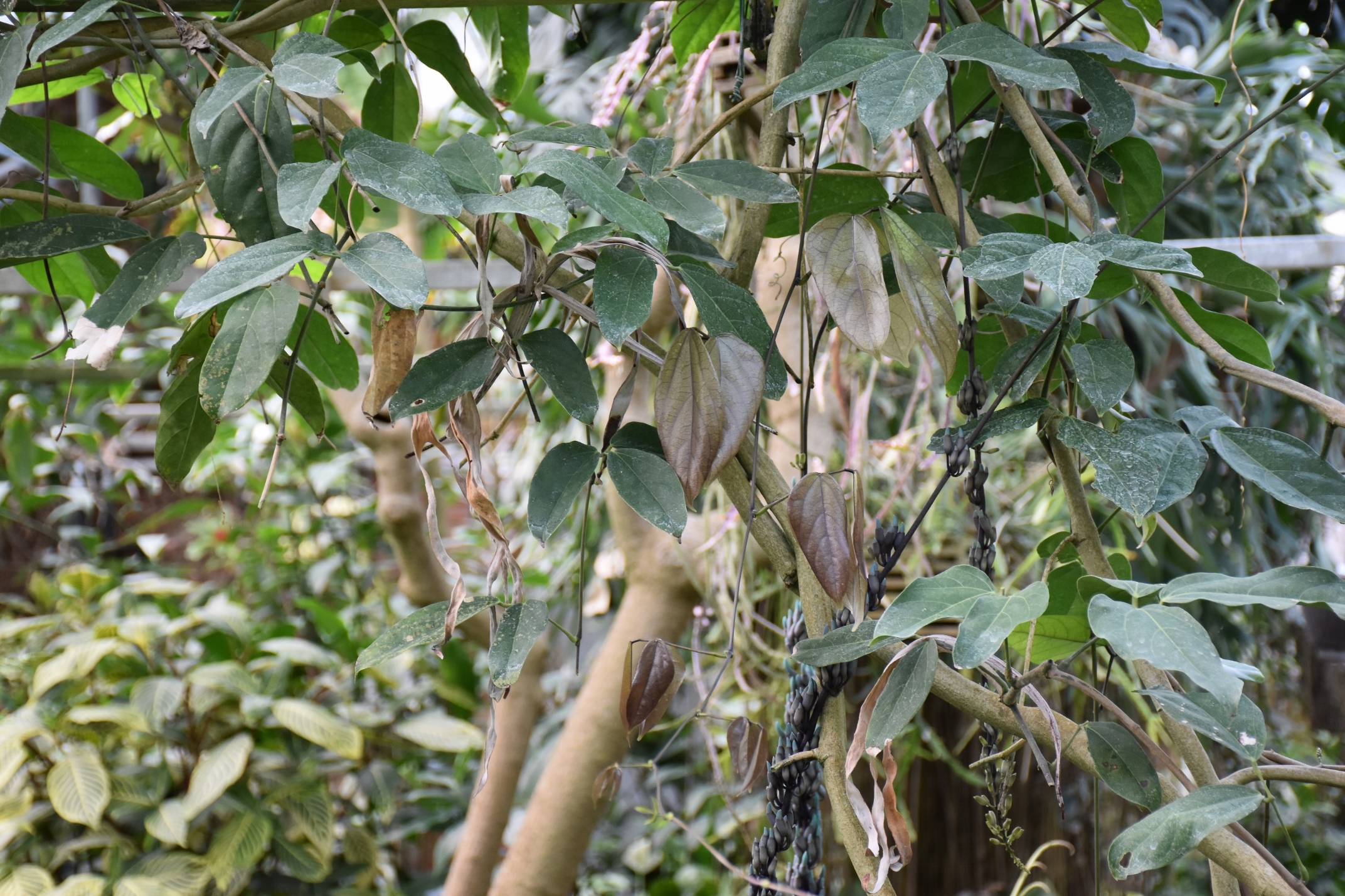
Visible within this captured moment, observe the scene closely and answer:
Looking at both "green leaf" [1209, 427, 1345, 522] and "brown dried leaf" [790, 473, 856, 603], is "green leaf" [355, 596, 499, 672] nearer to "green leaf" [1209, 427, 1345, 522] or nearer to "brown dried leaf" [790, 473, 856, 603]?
"brown dried leaf" [790, 473, 856, 603]

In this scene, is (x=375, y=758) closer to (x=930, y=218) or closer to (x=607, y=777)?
(x=607, y=777)

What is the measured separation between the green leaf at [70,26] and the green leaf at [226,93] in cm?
6

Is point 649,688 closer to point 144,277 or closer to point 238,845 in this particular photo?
point 144,277

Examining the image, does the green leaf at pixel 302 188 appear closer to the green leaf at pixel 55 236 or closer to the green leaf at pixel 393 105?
the green leaf at pixel 55 236

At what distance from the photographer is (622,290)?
0.39 m

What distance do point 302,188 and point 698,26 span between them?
1.57 ft

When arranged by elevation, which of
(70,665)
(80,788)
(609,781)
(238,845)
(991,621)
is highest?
(991,621)

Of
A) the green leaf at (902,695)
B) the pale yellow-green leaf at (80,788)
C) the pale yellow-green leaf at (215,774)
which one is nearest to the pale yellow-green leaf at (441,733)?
the pale yellow-green leaf at (215,774)

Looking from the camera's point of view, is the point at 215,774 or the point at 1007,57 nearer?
the point at 1007,57

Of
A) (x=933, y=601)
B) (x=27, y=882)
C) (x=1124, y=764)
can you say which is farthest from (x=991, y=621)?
(x=27, y=882)

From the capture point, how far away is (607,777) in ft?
1.83

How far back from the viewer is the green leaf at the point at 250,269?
0.34 m

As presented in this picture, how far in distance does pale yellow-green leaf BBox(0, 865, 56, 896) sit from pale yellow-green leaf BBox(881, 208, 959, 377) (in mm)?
1775

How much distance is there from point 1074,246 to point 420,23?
50cm
